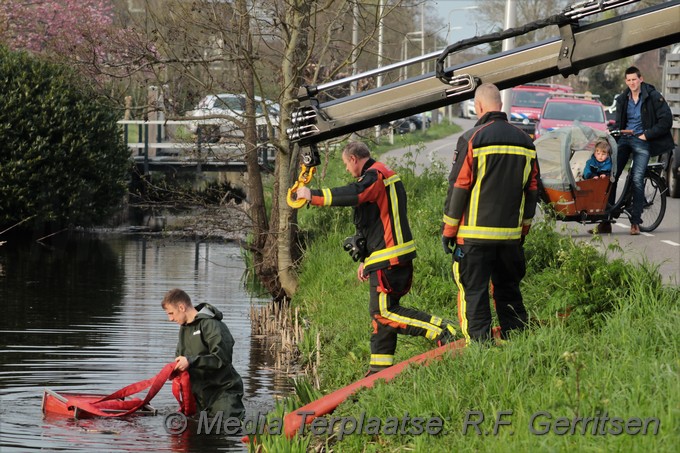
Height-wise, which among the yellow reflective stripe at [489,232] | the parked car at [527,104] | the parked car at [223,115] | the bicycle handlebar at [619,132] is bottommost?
the yellow reflective stripe at [489,232]

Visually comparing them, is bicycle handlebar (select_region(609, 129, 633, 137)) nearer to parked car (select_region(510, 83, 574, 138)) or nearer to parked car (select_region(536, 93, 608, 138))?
parked car (select_region(536, 93, 608, 138))

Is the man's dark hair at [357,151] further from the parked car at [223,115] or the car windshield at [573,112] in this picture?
the car windshield at [573,112]

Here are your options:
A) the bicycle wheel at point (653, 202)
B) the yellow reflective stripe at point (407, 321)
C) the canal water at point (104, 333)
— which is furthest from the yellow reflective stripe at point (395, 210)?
the bicycle wheel at point (653, 202)

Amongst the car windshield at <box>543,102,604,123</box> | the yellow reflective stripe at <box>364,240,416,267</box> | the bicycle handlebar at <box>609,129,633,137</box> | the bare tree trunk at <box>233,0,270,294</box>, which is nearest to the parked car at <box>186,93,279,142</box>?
the bare tree trunk at <box>233,0,270,294</box>

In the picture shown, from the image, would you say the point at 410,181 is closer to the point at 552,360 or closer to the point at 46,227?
the point at 46,227

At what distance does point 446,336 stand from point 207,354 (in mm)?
1938

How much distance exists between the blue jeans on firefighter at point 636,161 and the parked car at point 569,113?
14.0 m

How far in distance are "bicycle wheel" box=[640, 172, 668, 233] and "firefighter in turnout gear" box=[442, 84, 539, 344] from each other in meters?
9.18

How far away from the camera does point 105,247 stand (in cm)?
2380

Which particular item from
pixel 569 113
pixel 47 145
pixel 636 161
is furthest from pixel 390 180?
pixel 569 113

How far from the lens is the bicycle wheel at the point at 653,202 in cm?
1670

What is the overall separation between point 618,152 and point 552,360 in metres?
9.76

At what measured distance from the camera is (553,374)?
6965mm

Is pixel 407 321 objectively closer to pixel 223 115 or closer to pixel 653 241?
pixel 223 115
